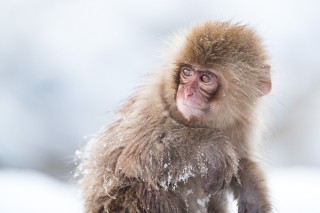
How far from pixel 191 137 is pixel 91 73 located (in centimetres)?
603

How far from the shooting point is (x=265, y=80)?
4.76 metres

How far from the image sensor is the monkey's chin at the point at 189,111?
14.5 feet

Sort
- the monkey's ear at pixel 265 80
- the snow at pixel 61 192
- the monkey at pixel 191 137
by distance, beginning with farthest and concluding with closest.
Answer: the snow at pixel 61 192 < the monkey's ear at pixel 265 80 < the monkey at pixel 191 137

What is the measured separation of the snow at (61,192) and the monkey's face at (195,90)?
1606mm

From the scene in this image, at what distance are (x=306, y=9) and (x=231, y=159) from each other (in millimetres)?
7898

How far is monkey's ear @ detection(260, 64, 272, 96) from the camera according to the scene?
4734 mm

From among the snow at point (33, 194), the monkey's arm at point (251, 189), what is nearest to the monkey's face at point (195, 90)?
the monkey's arm at point (251, 189)

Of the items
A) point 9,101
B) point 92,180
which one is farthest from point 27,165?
point 92,180

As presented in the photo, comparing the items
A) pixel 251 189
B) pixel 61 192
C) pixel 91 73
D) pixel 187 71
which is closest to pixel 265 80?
pixel 187 71

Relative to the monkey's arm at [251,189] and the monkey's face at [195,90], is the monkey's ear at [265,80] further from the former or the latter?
the monkey's arm at [251,189]

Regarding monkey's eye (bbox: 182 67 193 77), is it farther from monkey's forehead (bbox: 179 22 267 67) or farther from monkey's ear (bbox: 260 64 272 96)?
monkey's ear (bbox: 260 64 272 96)

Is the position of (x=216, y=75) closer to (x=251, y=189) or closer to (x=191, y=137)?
(x=191, y=137)

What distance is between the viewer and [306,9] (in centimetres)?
1184

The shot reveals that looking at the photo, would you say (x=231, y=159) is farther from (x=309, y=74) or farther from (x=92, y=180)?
(x=309, y=74)
